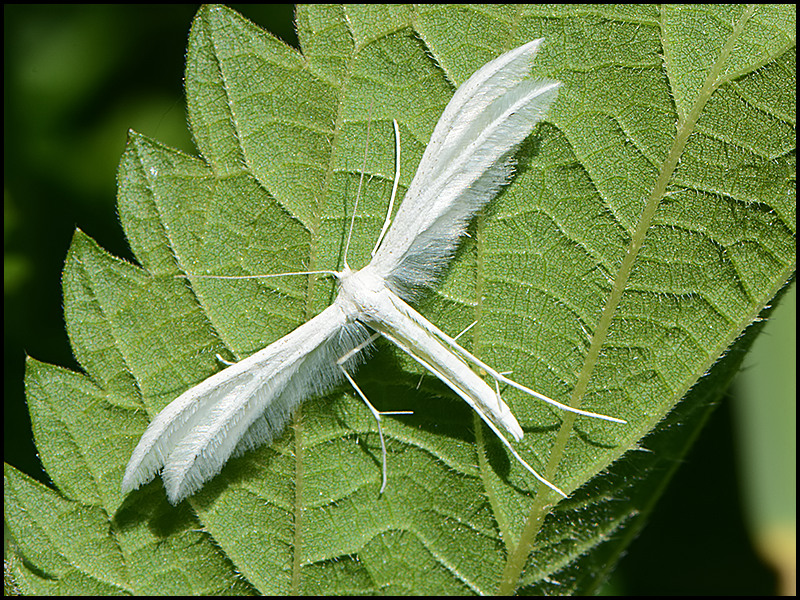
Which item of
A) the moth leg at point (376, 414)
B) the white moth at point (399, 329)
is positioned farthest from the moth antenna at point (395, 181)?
the moth leg at point (376, 414)

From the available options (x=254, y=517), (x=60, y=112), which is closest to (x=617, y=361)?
(x=254, y=517)

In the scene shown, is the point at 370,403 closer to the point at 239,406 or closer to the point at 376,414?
the point at 376,414

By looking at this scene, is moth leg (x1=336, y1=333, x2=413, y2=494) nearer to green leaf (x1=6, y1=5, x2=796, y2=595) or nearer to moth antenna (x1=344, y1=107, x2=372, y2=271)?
green leaf (x1=6, y1=5, x2=796, y2=595)

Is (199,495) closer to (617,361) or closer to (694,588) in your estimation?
(617,361)

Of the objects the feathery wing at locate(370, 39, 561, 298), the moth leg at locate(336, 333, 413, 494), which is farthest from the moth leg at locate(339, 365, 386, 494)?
the feathery wing at locate(370, 39, 561, 298)

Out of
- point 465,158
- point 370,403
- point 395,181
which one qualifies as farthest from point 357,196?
point 370,403

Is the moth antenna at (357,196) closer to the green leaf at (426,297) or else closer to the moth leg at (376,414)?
the green leaf at (426,297)

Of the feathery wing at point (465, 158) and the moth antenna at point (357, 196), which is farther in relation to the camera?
the moth antenna at point (357, 196)
